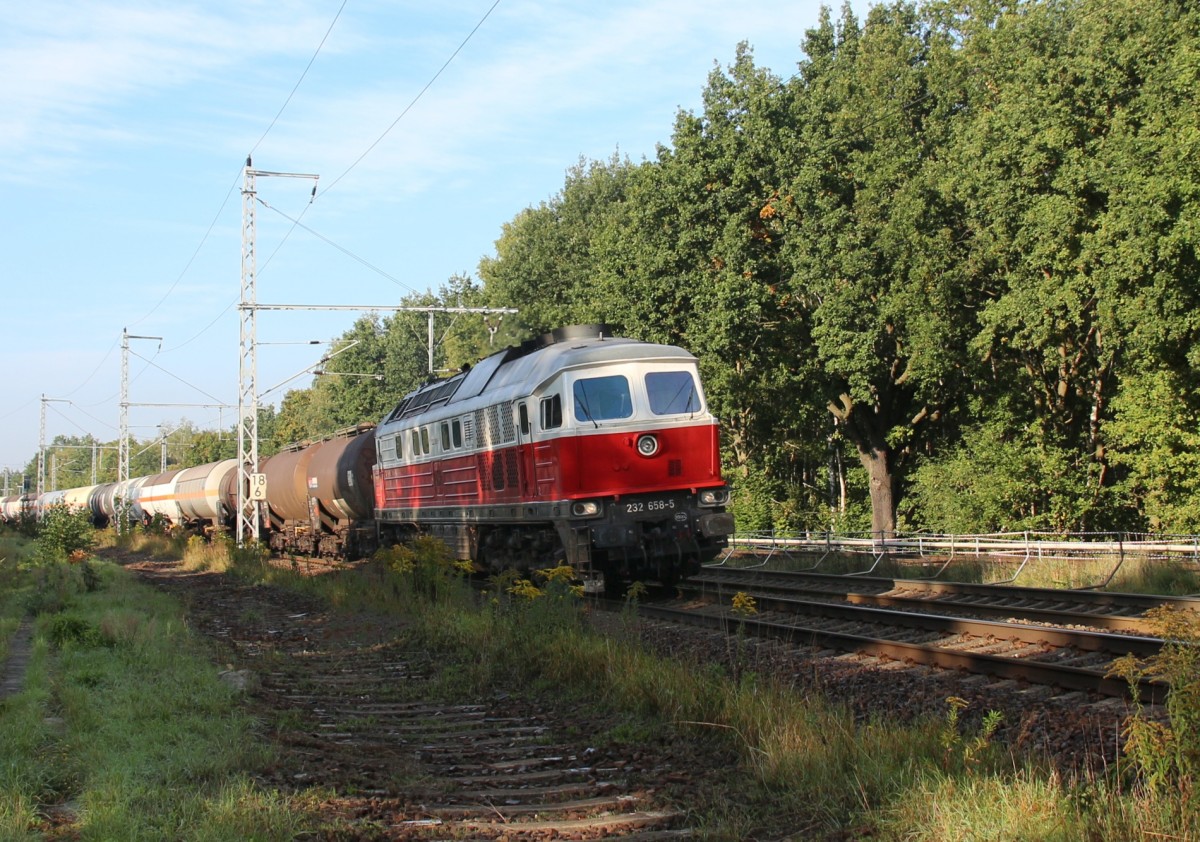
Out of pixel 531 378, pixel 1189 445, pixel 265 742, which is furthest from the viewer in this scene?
pixel 1189 445

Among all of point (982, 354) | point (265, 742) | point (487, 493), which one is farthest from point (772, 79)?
point (265, 742)

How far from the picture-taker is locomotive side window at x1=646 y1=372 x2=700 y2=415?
16.8 m

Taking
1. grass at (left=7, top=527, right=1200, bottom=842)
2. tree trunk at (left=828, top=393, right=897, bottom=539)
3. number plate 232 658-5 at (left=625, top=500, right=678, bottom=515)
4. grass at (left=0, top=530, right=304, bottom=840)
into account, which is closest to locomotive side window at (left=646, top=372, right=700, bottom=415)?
number plate 232 658-5 at (left=625, top=500, right=678, bottom=515)

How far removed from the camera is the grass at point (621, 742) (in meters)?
5.41

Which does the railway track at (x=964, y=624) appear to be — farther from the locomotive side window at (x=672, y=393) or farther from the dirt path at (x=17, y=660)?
the dirt path at (x=17, y=660)

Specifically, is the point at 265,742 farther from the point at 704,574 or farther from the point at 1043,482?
the point at 1043,482

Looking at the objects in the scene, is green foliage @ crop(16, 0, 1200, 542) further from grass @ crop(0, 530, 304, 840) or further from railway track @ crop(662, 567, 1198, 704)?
grass @ crop(0, 530, 304, 840)

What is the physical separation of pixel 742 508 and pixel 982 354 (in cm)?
1308

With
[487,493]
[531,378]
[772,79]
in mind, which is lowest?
[487,493]

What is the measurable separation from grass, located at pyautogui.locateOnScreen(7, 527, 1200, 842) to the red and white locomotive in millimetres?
3377

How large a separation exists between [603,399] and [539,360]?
1.47 m

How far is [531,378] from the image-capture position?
56.1ft

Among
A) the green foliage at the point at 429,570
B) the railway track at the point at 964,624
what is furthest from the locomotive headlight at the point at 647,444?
the green foliage at the point at 429,570

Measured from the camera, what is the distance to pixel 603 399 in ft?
54.1
